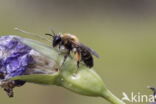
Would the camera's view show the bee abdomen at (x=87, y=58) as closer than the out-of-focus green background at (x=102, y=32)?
Yes

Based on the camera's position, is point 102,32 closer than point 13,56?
No

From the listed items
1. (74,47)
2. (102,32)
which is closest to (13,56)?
(74,47)

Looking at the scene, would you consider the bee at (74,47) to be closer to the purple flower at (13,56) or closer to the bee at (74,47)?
the bee at (74,47)

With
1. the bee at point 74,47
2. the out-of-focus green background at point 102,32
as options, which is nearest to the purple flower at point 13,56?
the bee at point 74,47

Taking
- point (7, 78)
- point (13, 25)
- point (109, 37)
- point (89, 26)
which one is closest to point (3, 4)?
point (13, 25)

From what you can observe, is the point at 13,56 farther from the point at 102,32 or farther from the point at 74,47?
the point at 102,32

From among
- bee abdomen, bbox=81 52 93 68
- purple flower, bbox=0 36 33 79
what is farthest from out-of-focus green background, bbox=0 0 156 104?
purple flower, bbox=0 36 33 79

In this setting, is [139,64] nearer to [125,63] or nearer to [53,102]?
[125,63]
